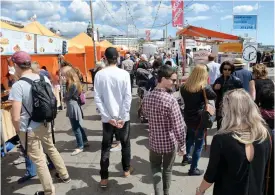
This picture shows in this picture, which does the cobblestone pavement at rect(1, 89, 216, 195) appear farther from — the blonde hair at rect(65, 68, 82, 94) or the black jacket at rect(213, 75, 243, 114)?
the blonde hair at rect(65, 68, 82, 94)

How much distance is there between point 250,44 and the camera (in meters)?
7.61

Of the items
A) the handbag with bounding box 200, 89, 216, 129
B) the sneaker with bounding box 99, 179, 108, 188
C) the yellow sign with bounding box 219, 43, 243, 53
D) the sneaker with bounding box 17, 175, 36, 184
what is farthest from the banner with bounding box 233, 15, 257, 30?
the sneaker with bounding box 17, 175, 36, 184

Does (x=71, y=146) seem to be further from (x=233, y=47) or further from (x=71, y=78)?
(x=233, y=47)

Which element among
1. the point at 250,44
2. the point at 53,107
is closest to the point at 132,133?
the point at 53,107

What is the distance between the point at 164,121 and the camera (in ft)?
9.01

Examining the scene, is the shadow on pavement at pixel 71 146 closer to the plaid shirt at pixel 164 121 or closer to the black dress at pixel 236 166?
the plaid shirt at pixel 164 121

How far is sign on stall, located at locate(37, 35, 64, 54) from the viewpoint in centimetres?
672

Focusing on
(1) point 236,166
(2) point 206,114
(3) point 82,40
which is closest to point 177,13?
(3) point 82,40

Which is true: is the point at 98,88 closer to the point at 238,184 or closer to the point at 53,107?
the point at 53,107

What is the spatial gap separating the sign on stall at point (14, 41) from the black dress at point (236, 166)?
15.5ft

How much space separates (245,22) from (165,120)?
26.9 feet

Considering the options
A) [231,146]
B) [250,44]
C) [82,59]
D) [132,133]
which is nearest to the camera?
[231,146]

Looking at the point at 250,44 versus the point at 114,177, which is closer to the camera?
the point at 114,177

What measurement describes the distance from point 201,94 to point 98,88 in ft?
4.72
